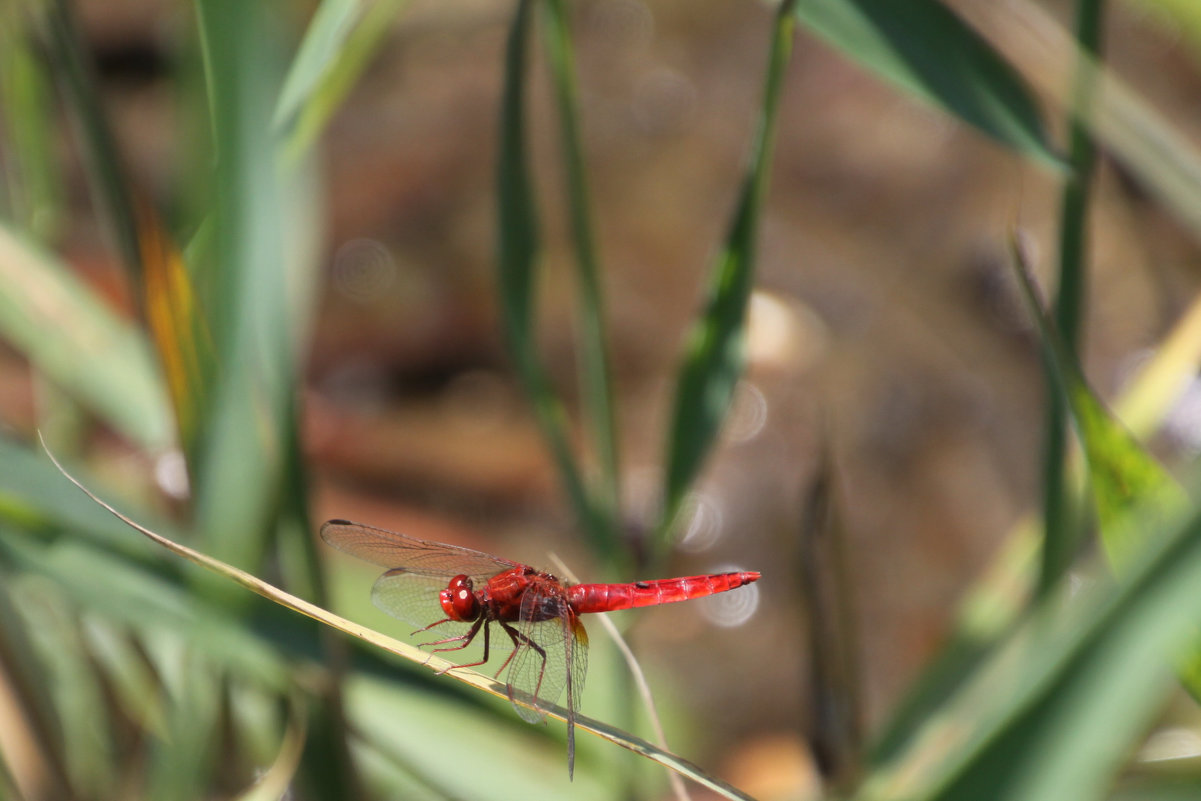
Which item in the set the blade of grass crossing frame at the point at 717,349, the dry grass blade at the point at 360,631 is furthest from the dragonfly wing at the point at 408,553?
the dry grass blade at the point at 360,631

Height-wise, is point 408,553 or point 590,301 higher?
point 590,301

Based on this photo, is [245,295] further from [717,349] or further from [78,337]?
[78,337]

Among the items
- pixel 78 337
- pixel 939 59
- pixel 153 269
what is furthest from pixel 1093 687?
pixel 78 337

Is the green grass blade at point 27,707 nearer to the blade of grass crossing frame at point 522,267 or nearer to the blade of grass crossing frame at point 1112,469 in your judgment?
the blade of grass crossing frame at point 522,267

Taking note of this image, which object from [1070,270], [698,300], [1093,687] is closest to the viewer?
[1093,687]

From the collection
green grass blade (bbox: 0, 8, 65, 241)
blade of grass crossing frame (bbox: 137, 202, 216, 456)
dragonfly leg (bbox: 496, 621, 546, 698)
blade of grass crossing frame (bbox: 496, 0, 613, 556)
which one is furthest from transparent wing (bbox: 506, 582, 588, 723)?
green grass blade (bbox: 0, 8, 65, 241)

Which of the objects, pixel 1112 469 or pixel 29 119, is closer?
pixel 1112 469

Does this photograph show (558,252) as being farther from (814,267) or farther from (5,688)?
(5,688)
